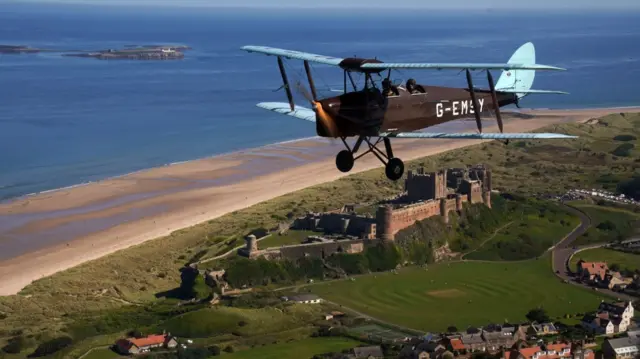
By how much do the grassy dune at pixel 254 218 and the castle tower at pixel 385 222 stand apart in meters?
9.00

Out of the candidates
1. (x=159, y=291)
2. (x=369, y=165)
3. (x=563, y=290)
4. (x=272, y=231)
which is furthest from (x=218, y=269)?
(x=369, y=165)

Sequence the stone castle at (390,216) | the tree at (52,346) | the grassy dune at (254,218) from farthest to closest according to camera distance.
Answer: the stone castle at (390,216) → the grassy dune at (254,218) → the tree at (52,346)

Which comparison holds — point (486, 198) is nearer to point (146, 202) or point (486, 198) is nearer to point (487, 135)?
point (146, 202)

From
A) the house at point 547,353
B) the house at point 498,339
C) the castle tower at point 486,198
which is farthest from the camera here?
the castle tower at point 486,198

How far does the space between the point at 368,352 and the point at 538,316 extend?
11.0 meters

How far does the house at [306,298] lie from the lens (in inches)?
2344

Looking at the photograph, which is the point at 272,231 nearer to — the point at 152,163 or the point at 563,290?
the point at 563,290

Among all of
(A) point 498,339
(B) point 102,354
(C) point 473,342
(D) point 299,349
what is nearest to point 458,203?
(A) point 498,339

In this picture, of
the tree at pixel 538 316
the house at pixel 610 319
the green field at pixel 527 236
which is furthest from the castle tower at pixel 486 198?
the house at pixel 610 319

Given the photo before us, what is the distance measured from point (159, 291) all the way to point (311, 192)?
27.1 m

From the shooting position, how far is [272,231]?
70.7 m

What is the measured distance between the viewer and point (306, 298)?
60.2 meters

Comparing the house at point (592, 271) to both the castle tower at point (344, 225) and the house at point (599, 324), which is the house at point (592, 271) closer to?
the house at point (599, 324)

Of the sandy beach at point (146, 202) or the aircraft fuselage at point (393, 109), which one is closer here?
the aircraft fuselage at point (393, 109)
